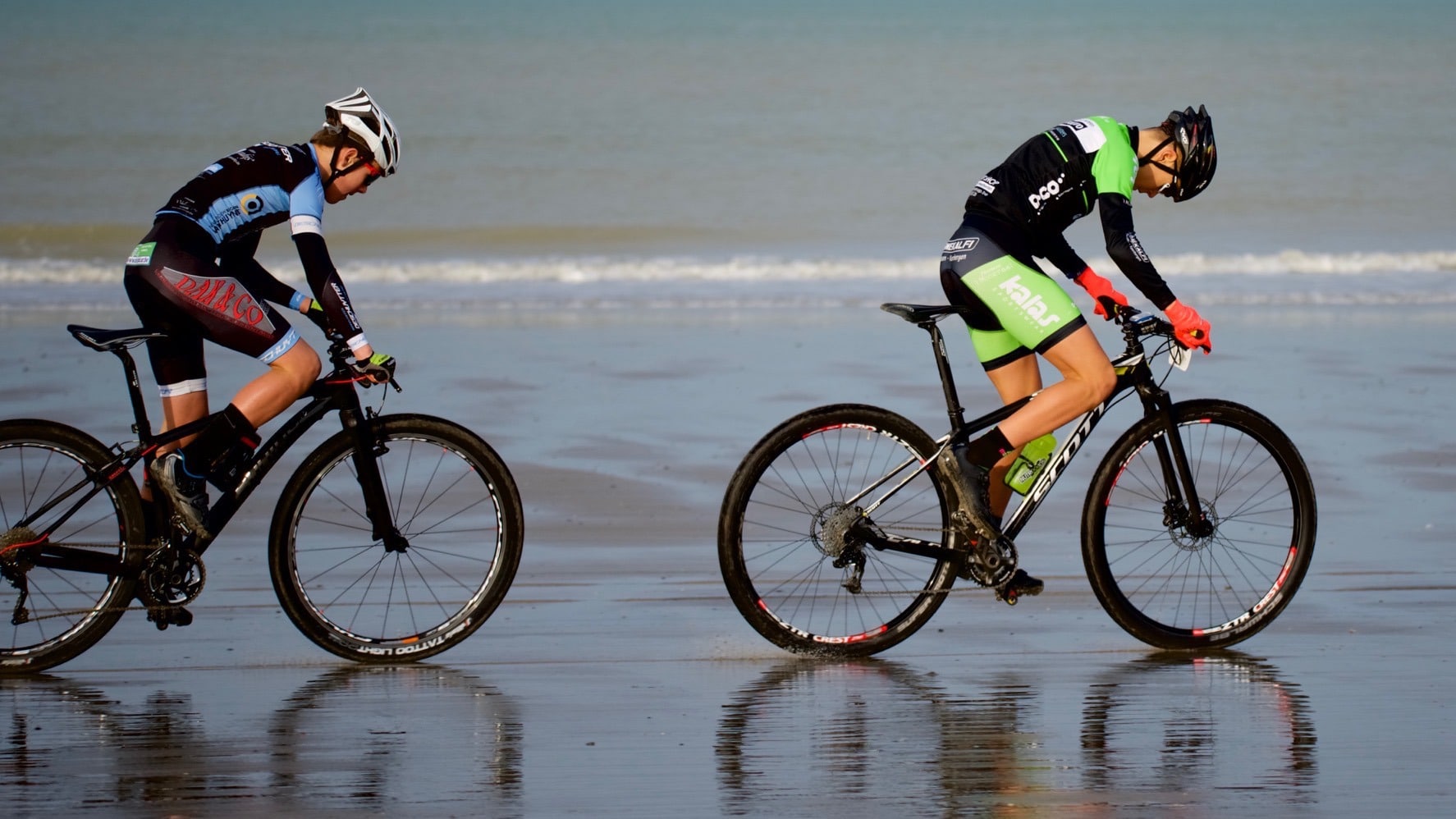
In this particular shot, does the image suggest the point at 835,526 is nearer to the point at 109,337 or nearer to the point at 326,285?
the point at 326,285

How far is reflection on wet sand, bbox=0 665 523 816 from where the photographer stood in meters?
4.38

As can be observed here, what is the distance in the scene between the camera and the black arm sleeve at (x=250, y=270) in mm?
5969

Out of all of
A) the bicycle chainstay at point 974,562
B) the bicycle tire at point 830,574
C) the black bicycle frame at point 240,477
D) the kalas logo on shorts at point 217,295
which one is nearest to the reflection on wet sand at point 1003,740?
the bicycle tire at point 830,574

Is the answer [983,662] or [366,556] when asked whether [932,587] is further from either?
[366,556]

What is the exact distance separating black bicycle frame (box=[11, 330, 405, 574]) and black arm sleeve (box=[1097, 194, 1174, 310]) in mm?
2500

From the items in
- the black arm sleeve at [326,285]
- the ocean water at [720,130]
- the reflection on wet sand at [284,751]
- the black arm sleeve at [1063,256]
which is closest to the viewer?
the reflection on wet sand at [284,751]

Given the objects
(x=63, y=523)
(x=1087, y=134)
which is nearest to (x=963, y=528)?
(x=1087, y=134)

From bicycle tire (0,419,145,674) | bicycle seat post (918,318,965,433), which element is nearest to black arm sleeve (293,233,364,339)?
bicycle tire (0,419,145,674)

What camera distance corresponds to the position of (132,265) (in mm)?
5762

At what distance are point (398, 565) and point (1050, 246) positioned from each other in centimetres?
259

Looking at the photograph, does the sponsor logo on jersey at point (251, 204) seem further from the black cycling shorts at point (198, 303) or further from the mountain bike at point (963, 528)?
the mountain bike at point (963, 528)

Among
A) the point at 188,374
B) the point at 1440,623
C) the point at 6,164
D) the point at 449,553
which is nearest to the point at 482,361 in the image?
the point at 449,553

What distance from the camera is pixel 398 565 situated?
643 centimetres

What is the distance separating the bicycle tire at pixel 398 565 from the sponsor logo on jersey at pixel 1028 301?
5.87 ft
